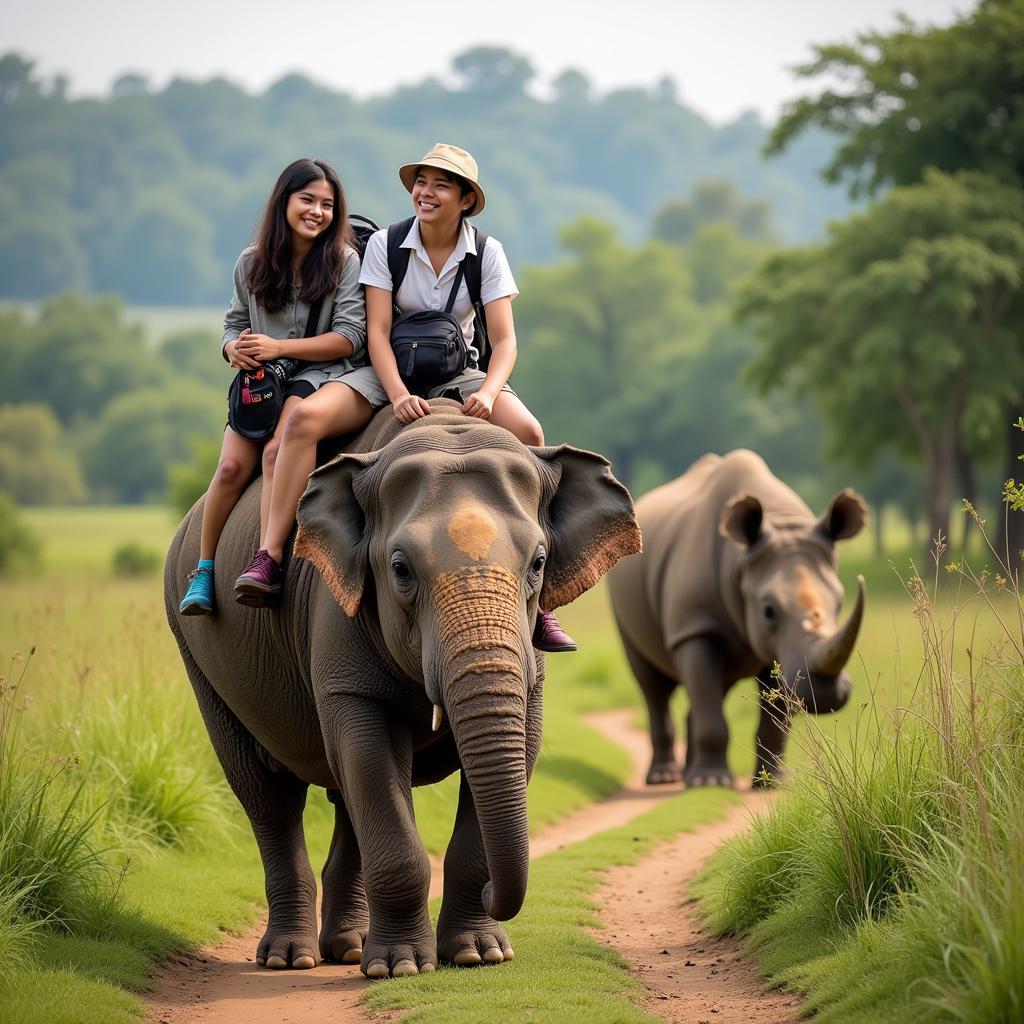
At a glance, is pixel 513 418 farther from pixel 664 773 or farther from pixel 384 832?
pixel 664 773

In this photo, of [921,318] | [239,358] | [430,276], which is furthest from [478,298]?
[921,318]

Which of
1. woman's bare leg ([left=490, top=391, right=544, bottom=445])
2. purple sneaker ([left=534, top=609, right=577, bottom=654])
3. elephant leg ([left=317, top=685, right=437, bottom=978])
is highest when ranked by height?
woman's bare leg ([left=490, top=391, right=544, bottom=445])

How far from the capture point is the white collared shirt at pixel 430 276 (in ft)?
26.3

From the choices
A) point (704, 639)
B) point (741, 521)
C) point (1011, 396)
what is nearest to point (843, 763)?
point (741, 521)

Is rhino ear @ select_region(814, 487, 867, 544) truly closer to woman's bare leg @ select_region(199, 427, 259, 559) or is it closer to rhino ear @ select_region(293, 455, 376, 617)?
woman's bare leg @ select_region(199, 427, 259, 559)

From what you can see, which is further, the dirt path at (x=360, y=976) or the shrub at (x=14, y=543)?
the shrub at (x=14, y=543)

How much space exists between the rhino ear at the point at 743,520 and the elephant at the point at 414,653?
6.70 m

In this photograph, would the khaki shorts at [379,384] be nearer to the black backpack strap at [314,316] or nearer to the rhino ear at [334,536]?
the black backpack strap at [314,316]

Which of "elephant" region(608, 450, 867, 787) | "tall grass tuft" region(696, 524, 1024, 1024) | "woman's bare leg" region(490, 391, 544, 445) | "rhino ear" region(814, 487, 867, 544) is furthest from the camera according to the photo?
"rhino ear" region(814, 487, 867, 544)

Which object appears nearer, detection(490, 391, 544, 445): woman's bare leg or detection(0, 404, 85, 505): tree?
detection(490, 391, 544, 445): woman's bare leg

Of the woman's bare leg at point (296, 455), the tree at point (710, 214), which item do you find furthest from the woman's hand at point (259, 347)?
the tree at point (710, 214)

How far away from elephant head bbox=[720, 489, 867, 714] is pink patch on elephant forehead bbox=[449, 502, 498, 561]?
7.36m

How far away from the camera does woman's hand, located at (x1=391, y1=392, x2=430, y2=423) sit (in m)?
7.53

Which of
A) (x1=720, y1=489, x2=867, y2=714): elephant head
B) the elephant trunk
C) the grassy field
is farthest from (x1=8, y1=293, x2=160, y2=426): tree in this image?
the elephant trunk
